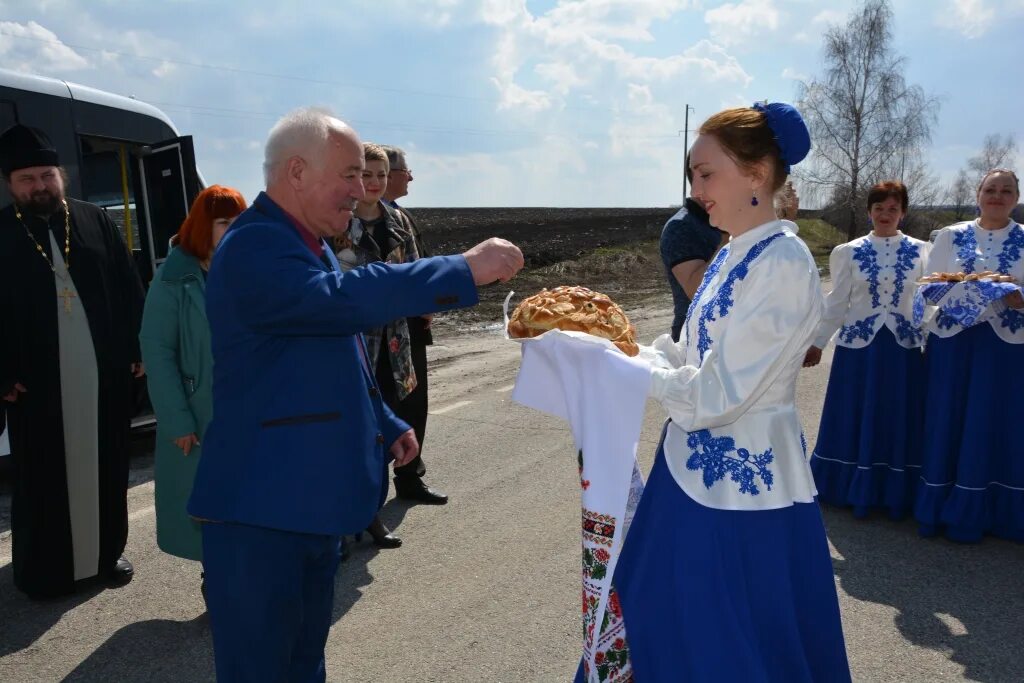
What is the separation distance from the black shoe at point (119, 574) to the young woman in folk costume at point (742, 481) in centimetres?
293

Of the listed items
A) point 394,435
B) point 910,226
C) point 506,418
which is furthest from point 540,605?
point 910,226

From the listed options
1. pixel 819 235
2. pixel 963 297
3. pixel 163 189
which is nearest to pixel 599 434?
pixel 963 297

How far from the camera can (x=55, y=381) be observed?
13.4 feet

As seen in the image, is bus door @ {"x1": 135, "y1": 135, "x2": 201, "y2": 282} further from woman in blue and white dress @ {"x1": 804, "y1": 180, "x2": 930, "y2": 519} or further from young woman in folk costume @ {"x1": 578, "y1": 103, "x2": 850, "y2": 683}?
young woman in folk costume @ {"x1": 578, "y1": 103, "x2": 850, "y2": 683}

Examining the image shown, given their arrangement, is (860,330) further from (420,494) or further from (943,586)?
(420,494)

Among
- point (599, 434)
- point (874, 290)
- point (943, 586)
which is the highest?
point (874, 290)

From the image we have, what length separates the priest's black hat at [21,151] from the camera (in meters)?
4.01

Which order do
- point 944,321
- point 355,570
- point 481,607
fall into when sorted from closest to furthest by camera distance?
point 481,607 < point 355,570 < point 944,321

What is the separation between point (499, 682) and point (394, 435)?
1.22m

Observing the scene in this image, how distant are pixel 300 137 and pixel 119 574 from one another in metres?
3.02

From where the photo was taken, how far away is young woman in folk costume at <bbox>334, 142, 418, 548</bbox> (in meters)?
4.54

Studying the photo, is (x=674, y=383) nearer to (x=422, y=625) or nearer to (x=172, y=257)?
(x=422, y=625)

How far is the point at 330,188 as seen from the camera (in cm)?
229

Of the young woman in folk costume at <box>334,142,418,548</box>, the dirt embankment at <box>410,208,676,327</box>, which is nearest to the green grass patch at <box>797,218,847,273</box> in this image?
the dirt embankment at <box>410,208,676,327</box>
